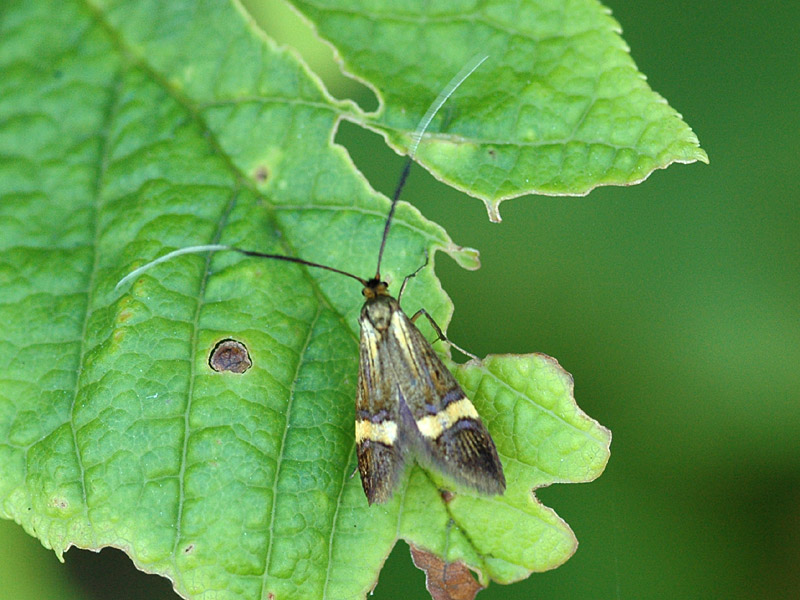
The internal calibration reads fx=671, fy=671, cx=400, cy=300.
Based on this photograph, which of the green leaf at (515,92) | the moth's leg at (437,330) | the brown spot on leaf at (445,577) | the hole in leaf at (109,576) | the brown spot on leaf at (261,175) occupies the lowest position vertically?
the hole in leaf at (109,576)

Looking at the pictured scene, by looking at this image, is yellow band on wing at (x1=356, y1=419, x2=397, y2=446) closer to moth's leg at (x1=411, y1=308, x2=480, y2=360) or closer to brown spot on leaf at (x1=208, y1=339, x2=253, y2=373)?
moth's leg at (x1=411, y1=308, x2=480, y2=360)

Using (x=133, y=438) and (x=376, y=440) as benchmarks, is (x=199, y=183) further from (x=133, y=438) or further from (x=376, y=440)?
(x=376, y=440)

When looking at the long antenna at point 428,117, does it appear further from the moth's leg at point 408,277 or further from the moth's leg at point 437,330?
the moth's leg at point 437,330

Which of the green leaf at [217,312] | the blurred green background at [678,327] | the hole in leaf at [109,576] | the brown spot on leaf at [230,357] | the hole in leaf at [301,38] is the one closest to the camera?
the green leaf at [217,312]

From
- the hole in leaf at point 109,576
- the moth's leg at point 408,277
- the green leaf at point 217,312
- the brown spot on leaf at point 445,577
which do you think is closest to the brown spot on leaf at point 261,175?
the green leaf at point 217,312

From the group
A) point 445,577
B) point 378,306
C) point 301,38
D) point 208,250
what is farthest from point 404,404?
point 301,38

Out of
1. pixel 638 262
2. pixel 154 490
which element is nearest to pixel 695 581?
pixel 638 262

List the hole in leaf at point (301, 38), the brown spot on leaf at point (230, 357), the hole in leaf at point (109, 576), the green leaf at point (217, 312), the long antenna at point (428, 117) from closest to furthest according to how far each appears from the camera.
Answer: the green leaf at point (217, 312) → the brown spot on leaf at point (230, 357) → the long antenna at point (428, 117) → the hole in leaf at point (301, 38) → the hole in leaf at point (109, 576)
